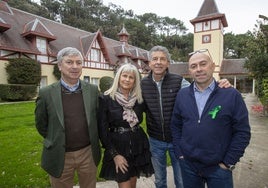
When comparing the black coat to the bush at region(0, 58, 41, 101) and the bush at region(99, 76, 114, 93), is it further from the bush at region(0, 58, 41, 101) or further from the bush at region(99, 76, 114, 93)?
the bush at region(99, 76, 114, 93)

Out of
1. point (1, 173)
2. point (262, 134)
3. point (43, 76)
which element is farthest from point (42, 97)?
point (43, 76)

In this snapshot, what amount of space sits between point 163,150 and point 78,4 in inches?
2321

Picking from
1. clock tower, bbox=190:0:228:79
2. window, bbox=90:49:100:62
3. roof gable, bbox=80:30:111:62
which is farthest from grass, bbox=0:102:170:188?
clock tower, bbox=190:0:228:79

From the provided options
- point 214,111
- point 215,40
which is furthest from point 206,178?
point 215,40

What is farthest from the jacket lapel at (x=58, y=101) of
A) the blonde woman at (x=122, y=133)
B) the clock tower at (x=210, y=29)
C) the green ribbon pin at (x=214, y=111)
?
the clock tower at (x=210, y=29)

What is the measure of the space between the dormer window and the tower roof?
22252 mm

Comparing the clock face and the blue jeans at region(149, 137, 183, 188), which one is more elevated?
the clock face

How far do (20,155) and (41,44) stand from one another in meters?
16.7

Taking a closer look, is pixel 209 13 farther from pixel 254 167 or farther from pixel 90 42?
pixel 254 167

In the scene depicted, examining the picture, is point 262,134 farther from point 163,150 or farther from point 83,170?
point 83,170

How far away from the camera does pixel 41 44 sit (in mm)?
20578

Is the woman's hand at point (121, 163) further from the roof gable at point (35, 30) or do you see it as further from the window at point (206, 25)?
the window at point (206, 25)

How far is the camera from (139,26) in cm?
5728

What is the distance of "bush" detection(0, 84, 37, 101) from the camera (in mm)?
15906
